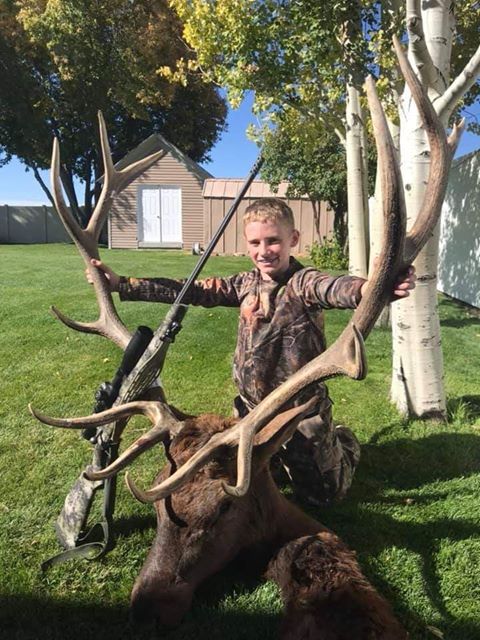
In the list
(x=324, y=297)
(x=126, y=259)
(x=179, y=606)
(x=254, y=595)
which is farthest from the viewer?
(x=126, y=259)

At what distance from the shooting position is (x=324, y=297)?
2.79m

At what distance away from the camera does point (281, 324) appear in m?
3.02

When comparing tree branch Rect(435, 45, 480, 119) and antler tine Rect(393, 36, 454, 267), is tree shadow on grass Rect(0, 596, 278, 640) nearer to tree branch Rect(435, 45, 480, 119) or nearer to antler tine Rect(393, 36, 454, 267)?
antler tine Rect(393, 36, 454, 267)

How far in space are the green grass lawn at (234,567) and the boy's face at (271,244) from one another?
1.53 metres

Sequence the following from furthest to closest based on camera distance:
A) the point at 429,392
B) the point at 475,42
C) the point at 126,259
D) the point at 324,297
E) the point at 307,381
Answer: the point at 126,259, the point at 475,42, the point at 429,392, the point at 324,297, the point at 307,381

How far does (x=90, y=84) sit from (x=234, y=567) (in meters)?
26.5

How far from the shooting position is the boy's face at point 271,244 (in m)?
2.93

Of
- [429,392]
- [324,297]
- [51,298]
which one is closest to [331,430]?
[324,297]

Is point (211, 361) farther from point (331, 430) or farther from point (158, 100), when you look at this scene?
point (158, 100)

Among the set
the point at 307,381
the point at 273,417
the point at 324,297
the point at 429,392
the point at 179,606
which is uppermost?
the point at 324,297

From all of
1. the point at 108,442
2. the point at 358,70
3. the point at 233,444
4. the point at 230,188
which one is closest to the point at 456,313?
the point at 358,70

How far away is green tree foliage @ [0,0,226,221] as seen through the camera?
2261 centimetres

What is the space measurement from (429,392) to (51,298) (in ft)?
25.4

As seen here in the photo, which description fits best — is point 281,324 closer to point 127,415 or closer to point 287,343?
point 287,343
